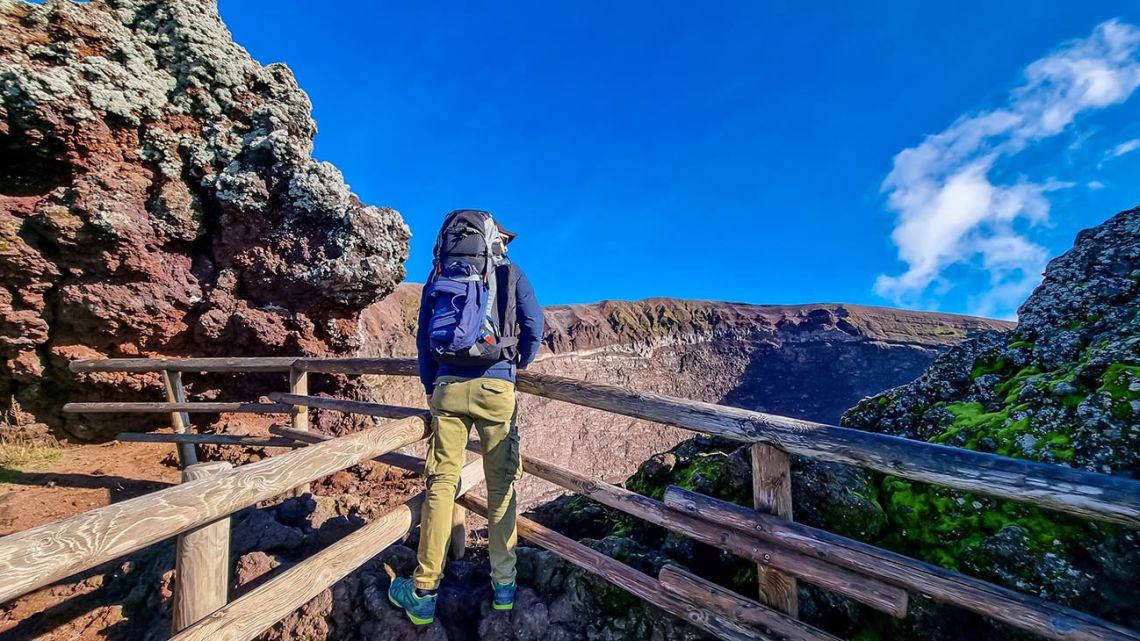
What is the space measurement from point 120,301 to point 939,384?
11836 millimetres

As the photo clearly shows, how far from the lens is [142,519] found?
173 cm

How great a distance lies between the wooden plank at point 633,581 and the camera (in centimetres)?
279

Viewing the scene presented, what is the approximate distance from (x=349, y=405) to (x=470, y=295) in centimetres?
317

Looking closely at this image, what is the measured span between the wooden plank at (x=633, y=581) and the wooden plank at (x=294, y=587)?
0.79m

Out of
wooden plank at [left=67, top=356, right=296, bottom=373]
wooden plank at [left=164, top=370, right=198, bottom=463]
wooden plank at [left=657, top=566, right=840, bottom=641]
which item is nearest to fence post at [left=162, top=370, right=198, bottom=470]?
wooden plank at [left=164, top=370, right=198, bottom=463]

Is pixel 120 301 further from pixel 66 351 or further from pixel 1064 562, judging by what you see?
pixel 1064 562

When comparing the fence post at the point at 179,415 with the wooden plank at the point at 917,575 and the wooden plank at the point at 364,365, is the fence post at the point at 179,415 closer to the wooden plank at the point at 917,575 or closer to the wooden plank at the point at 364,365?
the wooden plank at the point at 364,365

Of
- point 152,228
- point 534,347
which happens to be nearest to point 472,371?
point 534,347

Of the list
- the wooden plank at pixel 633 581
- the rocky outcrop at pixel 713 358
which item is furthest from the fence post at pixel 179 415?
the rocky outcrop at pixel 713 358

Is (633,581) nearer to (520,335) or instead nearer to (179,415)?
(520,335)

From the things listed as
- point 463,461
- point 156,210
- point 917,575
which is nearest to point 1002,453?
point 917,575

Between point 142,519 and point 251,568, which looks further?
point 251,568

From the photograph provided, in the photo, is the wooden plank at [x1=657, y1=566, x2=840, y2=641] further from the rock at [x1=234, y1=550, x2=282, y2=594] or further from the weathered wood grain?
the rock at [x1=234, y1=550, x2=282, y2=594]

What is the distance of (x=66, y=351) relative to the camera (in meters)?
7.27
